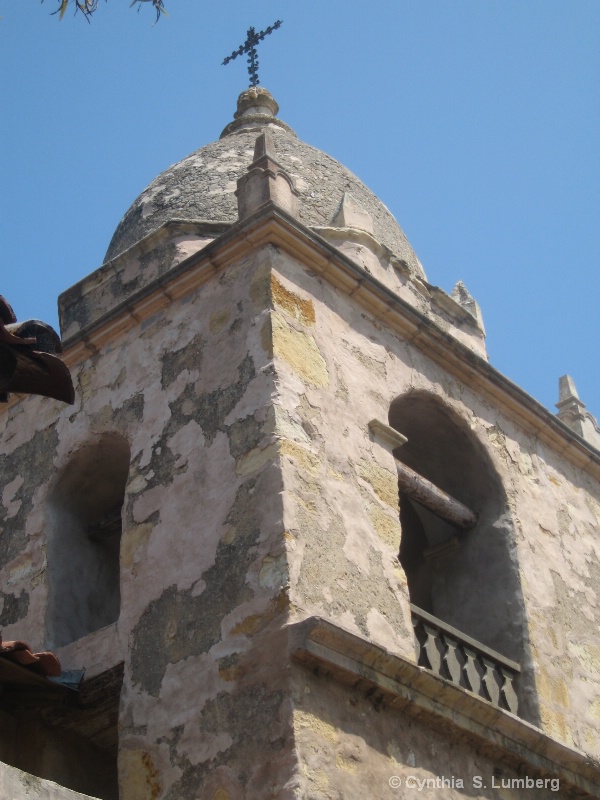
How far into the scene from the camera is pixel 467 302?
11109mm

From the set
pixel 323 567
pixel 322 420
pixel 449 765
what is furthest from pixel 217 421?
pixel 449 765

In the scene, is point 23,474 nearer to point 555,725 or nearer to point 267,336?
point 267,336

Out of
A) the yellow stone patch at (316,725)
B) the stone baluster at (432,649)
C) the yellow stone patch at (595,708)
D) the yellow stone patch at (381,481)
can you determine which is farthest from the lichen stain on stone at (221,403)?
the yellow stone patch at (595,708)

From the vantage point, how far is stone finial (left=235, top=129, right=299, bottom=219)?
8.98m

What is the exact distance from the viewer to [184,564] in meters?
7.70

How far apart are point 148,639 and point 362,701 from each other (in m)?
1.35

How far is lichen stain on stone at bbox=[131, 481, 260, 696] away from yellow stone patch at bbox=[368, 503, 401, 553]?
830 millimetres

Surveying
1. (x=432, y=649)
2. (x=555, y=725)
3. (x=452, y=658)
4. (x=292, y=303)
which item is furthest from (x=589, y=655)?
(x=292, y=303)

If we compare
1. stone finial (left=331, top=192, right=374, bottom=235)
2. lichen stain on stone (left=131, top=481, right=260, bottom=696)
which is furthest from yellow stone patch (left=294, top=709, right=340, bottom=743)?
stone finial (left=331, top=192, right=374, bottom=235)

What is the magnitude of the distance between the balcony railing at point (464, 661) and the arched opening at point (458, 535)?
256mm

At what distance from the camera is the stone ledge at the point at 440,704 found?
6.75 m

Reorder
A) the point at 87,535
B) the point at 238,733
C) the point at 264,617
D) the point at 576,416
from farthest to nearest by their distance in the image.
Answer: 1. the point at 576,416
2. the point at 87,535
3. the point at 264,617
4. the point at 238,733

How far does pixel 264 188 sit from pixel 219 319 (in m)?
1.05

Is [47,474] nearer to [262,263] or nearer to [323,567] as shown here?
[262,263]
